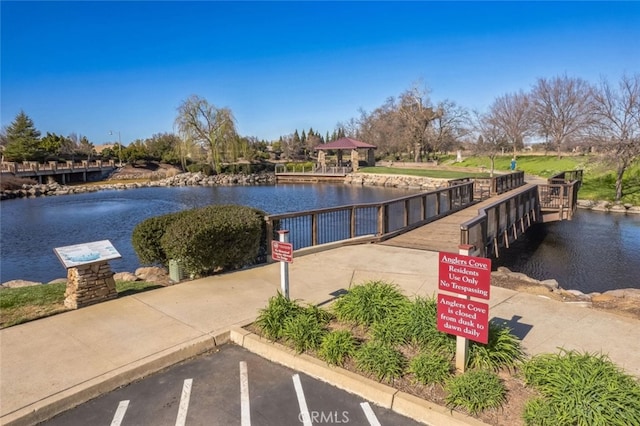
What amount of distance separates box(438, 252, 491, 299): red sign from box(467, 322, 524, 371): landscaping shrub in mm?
766

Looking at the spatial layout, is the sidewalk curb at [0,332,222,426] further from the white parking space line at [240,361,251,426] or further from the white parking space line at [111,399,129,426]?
the white parking space line at [240,361,251,426]

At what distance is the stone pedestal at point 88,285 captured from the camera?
5.98 m

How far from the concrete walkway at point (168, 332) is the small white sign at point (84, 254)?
2.27 ft

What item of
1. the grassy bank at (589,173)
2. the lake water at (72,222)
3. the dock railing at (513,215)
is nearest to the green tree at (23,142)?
the lake water at (72,222)

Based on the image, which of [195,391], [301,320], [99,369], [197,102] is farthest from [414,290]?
[197,102]

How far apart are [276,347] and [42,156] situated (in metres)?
58.2

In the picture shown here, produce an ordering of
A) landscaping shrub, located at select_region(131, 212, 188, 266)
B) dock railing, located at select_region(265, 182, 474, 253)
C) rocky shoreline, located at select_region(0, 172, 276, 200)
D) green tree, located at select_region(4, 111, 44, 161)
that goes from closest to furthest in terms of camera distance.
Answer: landscaping shrub, located at select_region(131, 212, 188, 266)
dock railing, located at select_region(265, 182, 474, 253)
rocky shoreline, located at select_region(0, 172, 276, 200)
green tree, located at select_region(4, 111, 44, 161)

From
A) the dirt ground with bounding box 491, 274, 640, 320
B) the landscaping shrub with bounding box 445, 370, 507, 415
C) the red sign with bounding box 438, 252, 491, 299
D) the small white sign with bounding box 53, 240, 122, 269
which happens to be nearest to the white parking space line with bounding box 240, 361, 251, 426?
the landscaping shrub with bounding box 445, 370, 507, 415

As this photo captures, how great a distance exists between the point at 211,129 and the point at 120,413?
4908 centimetres

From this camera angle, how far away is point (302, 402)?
379 cm

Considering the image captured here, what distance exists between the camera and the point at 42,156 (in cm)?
5112

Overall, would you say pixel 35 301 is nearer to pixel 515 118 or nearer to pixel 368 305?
pixel 368 305

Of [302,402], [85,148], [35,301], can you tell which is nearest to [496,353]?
[302,402]

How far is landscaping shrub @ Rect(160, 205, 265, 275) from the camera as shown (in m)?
7.11
